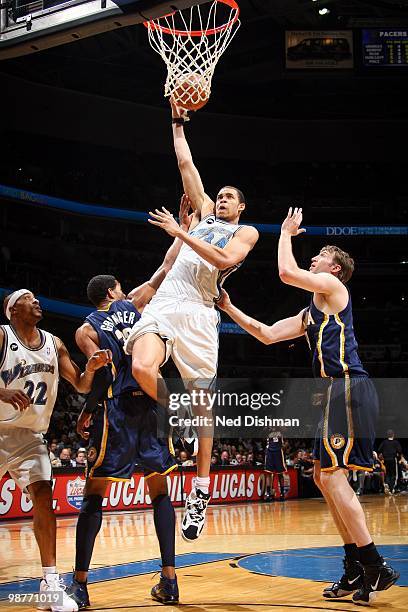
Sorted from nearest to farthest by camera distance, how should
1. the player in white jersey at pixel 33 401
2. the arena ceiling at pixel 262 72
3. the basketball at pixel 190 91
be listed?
1. the player in white jersey at pixel 33 401
2. the basketball at pixel 190 91
3. the arena ceiling at pixel 262 72

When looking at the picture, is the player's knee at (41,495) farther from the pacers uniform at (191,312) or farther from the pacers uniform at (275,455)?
the pacers uniform at (275,455)

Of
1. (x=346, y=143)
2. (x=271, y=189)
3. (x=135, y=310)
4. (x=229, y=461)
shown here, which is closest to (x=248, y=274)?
(x=271, y=189)

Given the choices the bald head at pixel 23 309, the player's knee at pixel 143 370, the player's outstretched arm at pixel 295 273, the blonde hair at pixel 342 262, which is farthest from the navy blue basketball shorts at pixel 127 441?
the blonde hair at pixel 342 262

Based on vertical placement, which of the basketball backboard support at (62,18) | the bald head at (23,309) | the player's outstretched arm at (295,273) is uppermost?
the basketball backboard support at (62,18)

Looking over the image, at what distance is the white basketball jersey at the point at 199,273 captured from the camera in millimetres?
5738

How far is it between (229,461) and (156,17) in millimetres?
14774

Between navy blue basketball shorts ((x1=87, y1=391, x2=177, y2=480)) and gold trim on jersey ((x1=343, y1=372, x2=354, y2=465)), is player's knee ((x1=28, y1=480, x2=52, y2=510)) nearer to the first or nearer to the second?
navy blue basketball shorts ((x1=87, y1=391, x2=177, y2=480))

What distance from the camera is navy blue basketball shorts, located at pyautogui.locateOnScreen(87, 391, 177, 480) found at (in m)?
5.66

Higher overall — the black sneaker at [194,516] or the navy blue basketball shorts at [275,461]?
the black sneaker at [194,516]

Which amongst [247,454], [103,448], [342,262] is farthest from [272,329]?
[247,454]

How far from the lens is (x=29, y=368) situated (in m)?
5.75

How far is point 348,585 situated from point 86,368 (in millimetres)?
2503

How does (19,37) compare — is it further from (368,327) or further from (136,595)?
(368,327)

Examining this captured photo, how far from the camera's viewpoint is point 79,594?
532 centimetres
